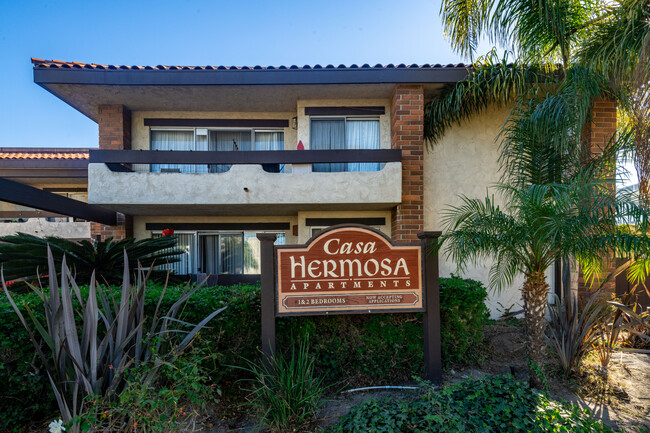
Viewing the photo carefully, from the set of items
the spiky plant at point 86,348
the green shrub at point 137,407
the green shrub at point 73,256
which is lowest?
the green shrub at point 137,407

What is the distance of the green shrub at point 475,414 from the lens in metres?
3.17

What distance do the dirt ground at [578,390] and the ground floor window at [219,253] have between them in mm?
5654

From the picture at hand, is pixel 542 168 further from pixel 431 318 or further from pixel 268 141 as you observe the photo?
pixel 268 141

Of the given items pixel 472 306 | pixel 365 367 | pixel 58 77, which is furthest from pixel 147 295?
pixel 58 77

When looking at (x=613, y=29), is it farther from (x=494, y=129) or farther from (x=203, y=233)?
(x=203, y=233)

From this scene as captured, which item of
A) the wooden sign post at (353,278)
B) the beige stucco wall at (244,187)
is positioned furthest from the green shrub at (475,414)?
the beige stucco wall at (244,187)

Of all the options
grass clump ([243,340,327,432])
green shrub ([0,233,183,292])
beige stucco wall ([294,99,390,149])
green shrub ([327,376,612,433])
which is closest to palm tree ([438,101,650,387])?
green shrub ([327,376,612,433])

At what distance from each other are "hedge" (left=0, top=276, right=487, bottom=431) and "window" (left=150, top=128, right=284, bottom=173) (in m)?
4.99

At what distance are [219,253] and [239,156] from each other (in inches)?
116

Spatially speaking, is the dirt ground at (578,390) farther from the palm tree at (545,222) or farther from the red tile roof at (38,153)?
the red tile roof at (38,153)

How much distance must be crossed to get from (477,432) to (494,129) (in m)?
7.36

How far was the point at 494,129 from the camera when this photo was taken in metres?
8.68

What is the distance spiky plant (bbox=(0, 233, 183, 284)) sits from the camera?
531cm

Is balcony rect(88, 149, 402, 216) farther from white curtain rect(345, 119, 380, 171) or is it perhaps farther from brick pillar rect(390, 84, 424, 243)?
white curtain rect(345, 119, 380, 171)
